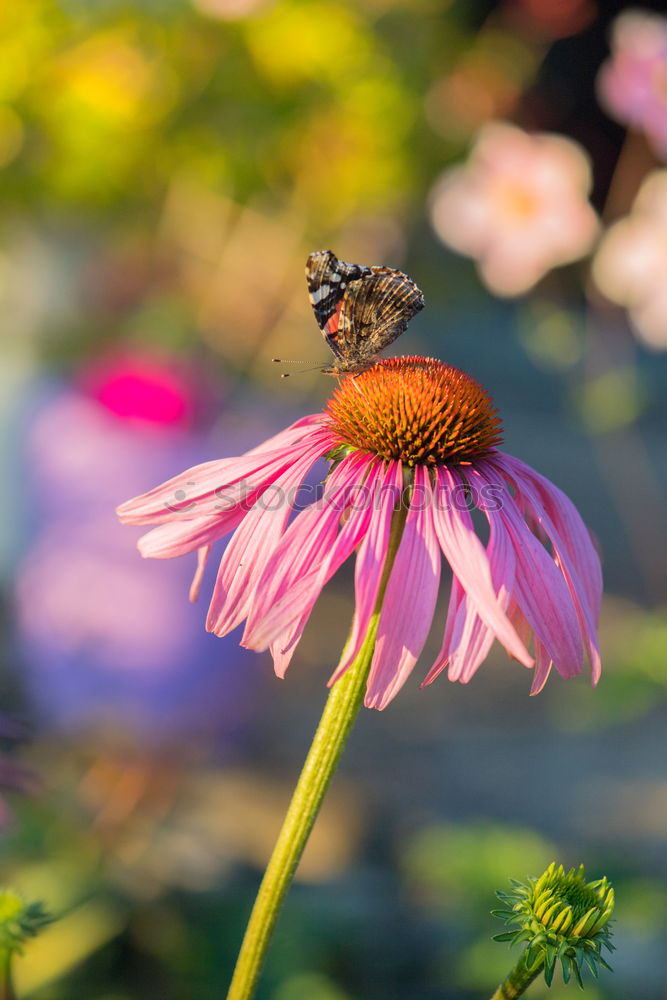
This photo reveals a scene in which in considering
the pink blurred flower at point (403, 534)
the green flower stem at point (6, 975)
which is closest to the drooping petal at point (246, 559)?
the pink blurred flower at point (403, 534)

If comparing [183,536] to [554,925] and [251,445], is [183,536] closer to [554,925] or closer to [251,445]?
[554,925]

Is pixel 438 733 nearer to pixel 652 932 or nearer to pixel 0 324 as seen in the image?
pixel 652 932

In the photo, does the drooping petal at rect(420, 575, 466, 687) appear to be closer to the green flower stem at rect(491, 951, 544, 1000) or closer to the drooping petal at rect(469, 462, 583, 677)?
the drooping petal at rect(469, 462, 583, 677)

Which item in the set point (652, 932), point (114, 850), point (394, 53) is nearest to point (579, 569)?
point (652, 932)

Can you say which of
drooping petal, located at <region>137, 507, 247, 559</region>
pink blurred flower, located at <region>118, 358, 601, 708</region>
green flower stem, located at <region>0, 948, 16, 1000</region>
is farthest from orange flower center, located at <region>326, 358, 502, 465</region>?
green flower stem, located at <region>0, 948, 16, 1000</region>

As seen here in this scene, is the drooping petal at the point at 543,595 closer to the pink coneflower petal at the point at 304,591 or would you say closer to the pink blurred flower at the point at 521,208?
the pink coneflower petal at the point at 304,591
